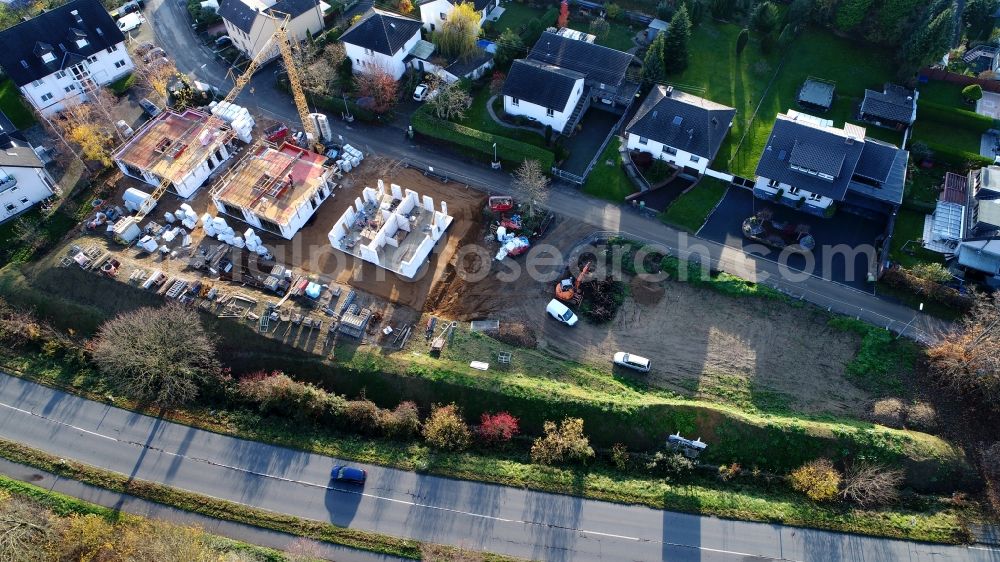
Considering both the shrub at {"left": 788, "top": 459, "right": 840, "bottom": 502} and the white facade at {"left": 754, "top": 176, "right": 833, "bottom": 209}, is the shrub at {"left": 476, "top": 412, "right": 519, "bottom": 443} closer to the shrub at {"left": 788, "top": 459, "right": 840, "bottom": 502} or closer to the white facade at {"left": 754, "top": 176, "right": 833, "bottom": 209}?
the shrub at {"left": 788, "top": 459, "right": 840, "bottom": 502}

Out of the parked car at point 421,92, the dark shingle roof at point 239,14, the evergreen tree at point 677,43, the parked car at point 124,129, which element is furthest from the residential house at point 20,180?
the evergreen tree at point 677,43

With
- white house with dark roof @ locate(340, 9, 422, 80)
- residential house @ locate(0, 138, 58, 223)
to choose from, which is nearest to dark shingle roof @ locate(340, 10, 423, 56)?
white house with dark roof @ locate(340, 9, 422, 80)

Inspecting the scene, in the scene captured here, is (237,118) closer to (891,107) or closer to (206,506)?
(206,506)

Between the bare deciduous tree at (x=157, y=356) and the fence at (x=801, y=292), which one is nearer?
the bare deciduous tree at (x=157, y=356)

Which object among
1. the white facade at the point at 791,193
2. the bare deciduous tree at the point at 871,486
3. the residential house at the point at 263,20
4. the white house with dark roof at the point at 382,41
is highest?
the residential house at the point at 263,20

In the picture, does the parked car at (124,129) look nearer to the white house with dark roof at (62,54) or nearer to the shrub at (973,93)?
the white house with dark roof at (62,54)

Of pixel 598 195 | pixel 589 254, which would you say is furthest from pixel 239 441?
pixel 598 195
